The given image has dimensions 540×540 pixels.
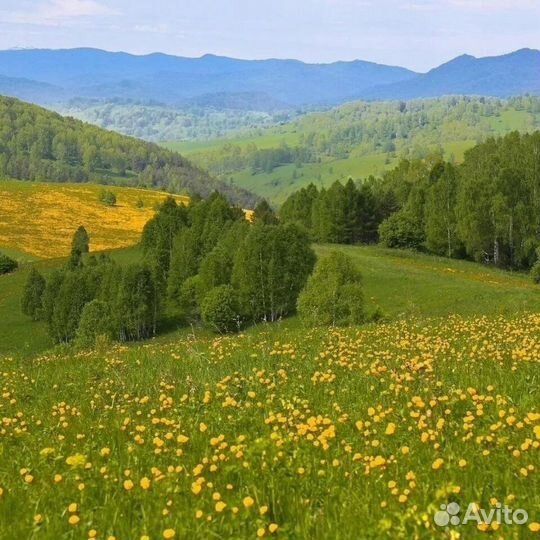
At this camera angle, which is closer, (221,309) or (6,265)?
(221,309)

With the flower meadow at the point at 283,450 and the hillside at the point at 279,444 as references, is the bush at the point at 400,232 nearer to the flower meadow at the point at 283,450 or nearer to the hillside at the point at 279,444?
the hillside at the point at 279,444

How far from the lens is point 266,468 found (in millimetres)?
7246

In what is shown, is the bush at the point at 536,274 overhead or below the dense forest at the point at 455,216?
below

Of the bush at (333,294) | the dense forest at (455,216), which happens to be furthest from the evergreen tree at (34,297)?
the bush at (333,294)

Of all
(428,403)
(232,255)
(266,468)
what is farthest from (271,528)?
(232,255)

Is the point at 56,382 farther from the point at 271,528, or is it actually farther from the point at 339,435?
the point at 271,528

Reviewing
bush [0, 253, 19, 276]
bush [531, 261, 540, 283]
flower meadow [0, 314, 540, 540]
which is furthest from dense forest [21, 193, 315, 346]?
flower meadow [0, 314, 540, 540]

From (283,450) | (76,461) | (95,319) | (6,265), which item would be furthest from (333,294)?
(6,265)

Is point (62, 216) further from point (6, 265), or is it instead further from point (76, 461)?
point (76, 461)

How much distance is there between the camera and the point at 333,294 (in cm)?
4897

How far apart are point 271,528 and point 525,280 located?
81.8 m

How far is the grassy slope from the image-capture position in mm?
53594

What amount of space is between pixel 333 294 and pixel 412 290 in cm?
1552

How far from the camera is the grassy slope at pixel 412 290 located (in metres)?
53.6
